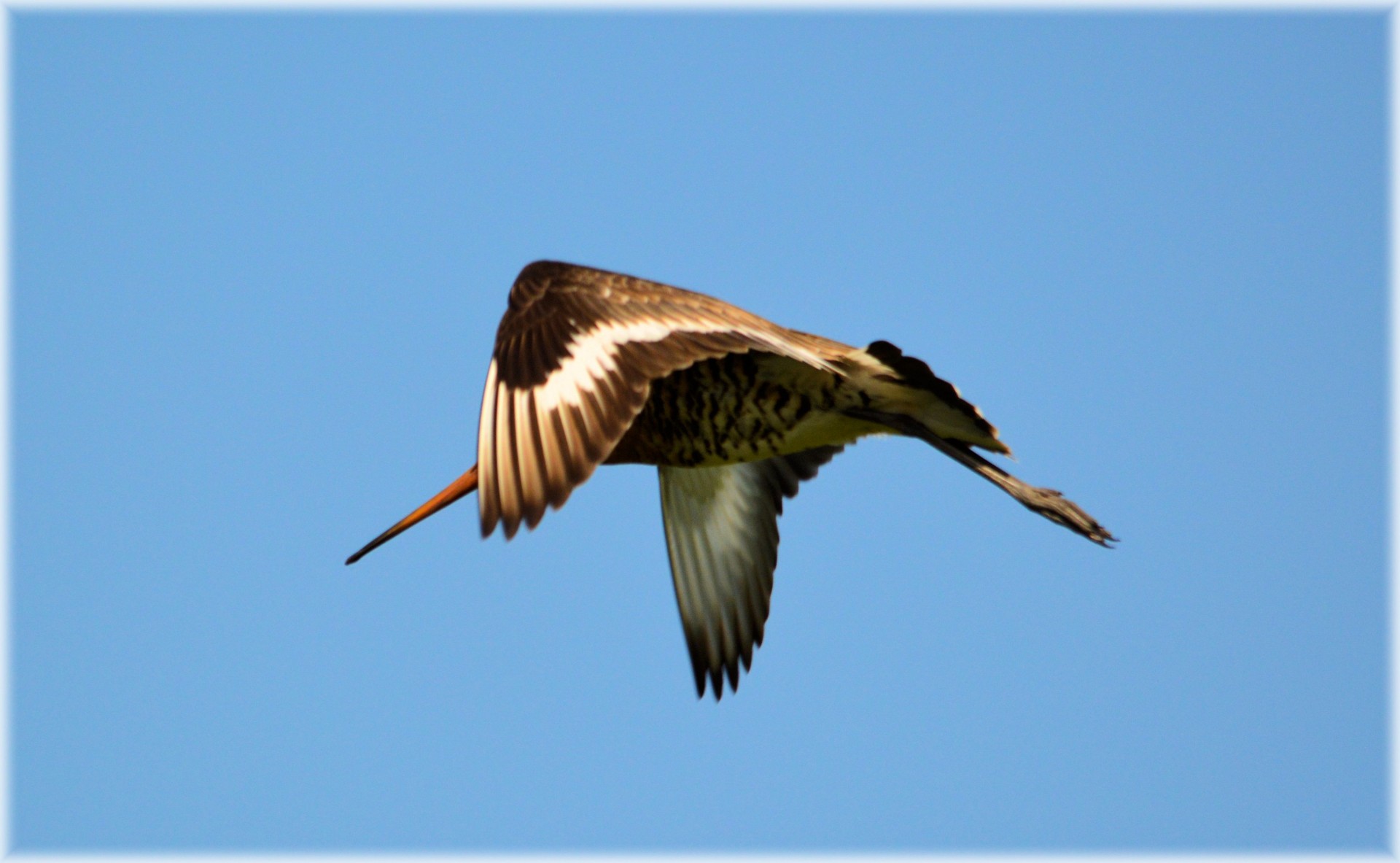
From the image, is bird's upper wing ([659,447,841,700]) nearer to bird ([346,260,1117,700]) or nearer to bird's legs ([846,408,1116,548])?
bird ([346,260,1117,700])

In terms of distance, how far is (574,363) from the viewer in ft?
19.2

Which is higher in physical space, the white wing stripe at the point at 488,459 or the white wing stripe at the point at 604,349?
the white wing stripe at the point at 604,349

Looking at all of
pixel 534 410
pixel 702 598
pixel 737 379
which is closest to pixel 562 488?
pixel 534 410

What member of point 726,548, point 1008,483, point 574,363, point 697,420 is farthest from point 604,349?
point 726,548

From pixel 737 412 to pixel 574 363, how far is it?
1.49 meters

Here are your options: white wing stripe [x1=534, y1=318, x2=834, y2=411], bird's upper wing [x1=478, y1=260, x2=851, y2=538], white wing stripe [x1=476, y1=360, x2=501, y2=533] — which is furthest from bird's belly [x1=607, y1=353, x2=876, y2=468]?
white wing stripe [x1=476, y1=360, x2=501, y2=533]

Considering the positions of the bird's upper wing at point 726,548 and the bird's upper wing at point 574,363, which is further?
the bird's upper wing at point 726,548

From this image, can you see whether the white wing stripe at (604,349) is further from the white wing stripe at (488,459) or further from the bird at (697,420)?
the white wing stripe at (488,459)

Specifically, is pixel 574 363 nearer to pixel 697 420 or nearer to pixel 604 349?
pixel 604 349

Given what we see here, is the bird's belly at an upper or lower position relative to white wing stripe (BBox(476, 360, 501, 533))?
upper

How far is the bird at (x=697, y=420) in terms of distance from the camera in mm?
5488

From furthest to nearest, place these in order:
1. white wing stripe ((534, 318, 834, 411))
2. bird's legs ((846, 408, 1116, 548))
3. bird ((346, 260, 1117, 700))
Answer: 1. bird's legs ((846, 408, 1116, 548))
2. white wing stripe ((534, 318, 834, 411))
3. bird ((346, 260, 1117, 700))

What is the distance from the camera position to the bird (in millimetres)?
5488

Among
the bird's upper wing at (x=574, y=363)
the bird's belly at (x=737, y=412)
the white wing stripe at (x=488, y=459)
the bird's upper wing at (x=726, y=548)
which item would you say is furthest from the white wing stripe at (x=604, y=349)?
the bird's upper wing at (x=726, y=548)
